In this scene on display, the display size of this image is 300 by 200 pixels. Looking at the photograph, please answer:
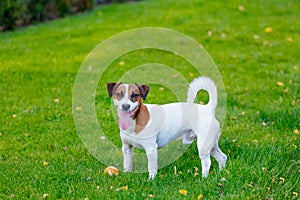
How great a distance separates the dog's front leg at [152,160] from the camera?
3.99 m

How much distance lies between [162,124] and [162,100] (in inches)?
90.8

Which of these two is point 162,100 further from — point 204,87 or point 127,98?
point 127,98

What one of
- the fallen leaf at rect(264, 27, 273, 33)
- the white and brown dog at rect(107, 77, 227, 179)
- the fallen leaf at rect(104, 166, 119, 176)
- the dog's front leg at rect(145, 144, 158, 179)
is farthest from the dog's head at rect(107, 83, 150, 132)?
the fallen leaf at rect(264, 27, 273, 33)

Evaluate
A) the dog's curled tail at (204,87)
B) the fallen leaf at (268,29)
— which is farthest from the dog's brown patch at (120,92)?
the fallen leaf at (268,29)

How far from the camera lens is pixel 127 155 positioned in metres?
4.21

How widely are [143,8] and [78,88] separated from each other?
17.9ft

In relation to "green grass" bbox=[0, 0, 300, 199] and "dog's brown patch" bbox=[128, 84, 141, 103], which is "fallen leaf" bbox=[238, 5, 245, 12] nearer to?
"green grass" bbox=[0, 0, 300, 199]

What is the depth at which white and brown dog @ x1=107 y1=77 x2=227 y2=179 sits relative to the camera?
152 inches

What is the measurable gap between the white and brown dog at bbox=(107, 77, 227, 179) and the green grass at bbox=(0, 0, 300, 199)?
222mm

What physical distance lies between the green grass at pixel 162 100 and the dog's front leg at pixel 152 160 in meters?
0.09

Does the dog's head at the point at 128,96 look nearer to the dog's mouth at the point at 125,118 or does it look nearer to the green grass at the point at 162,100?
the dog's mouth at the point at 125,118

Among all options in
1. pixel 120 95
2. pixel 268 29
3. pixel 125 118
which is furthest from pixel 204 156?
pixel 268 29

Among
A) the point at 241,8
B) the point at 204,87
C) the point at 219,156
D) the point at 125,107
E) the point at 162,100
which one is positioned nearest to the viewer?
the point at 125,107

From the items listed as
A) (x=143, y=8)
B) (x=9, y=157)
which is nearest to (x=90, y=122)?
(x=9, y=157)
